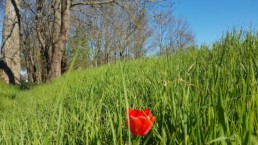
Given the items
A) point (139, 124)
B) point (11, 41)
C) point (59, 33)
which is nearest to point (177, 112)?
point (139, 124)

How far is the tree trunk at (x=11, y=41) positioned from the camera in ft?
39.9

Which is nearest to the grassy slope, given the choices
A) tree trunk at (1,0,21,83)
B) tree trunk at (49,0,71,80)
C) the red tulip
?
the red tulip

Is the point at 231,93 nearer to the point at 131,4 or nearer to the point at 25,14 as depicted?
the point at 131,4

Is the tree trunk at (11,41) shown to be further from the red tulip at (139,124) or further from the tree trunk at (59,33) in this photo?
the red tulip at (139,124)

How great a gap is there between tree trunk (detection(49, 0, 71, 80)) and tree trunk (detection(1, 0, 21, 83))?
1.54 meters

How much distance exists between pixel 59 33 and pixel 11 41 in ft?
6.16

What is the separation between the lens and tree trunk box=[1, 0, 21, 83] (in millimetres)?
12164

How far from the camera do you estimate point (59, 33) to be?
480 inches

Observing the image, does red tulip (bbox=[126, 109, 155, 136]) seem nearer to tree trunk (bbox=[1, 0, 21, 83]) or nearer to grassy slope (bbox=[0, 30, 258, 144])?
grassy slope (bbox=[0, 30, 258, 144])

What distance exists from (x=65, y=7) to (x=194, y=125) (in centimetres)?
1174

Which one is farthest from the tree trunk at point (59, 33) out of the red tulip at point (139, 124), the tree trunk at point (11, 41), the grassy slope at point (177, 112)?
the red tulip at point (139, 124)

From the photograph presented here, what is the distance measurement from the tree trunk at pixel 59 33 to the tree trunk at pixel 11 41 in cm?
154

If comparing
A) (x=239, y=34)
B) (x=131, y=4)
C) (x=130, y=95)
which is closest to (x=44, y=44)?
(x=131, y=4)

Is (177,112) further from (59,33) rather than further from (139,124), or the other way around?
(59,33)
